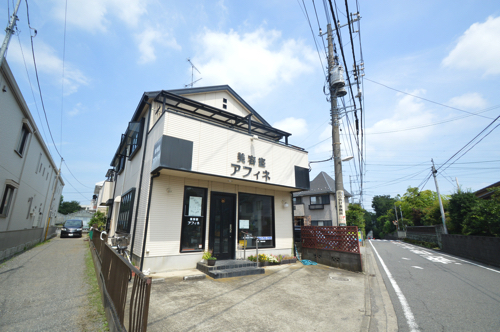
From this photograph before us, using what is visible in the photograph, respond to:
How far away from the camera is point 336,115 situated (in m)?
9.74

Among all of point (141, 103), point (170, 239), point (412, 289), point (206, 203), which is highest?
point (141, 103)

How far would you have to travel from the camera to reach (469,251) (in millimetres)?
11617

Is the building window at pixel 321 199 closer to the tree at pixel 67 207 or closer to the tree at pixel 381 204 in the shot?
the tree at pixel 381 204

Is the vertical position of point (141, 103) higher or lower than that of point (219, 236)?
higher

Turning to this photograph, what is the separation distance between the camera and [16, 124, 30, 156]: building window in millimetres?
10034

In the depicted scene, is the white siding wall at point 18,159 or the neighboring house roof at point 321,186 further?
the neighboring house roof at point 321,186

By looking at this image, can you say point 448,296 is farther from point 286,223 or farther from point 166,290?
point 166,290

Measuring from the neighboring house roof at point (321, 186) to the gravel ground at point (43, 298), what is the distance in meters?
26.0

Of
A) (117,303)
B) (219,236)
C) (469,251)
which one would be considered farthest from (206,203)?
(469,251)

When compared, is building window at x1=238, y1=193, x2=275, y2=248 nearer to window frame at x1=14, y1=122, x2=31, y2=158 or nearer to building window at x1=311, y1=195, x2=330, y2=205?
window frame at x1=14, y1=122, x2=31, y2=158

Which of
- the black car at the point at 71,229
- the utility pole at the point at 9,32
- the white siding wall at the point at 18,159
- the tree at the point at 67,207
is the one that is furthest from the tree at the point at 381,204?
the tree at the point at 67,207

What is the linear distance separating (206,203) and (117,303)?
5.01 meters

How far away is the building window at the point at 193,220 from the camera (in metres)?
7.53

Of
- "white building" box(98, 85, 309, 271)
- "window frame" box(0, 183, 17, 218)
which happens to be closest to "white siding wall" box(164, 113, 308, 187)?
"white building" box(98, 85, 309, 271)
